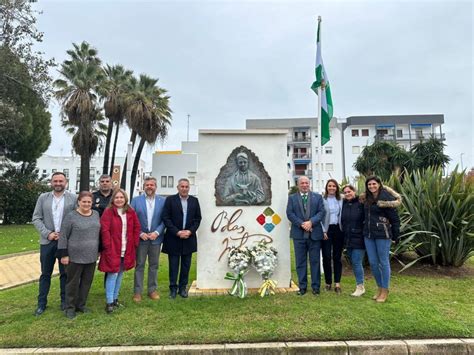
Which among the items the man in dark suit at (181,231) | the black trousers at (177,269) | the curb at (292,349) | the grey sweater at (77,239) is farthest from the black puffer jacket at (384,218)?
the grey sweater at (77,239)

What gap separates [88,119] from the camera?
19.1 m

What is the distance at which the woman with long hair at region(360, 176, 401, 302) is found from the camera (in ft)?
15.7

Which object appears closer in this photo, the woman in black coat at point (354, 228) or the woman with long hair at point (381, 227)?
the woman with long hair at point (381, 227)

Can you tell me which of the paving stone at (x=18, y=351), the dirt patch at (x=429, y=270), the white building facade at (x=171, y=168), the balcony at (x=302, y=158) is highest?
the balcony at (x=302, y=158)

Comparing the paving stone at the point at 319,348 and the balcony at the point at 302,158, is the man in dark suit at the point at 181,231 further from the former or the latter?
the balcony at the point at 302,158

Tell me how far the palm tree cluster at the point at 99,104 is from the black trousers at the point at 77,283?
14.3 metres

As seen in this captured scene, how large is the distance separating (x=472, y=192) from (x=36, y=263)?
10.5 m

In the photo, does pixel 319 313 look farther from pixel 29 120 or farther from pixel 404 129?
pixel 404 129

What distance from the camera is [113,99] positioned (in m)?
20.3

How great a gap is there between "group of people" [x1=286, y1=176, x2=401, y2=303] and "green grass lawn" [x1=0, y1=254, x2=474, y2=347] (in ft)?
1.19

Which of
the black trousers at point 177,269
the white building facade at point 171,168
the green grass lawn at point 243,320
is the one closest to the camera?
the green grass lawn at point 243,320

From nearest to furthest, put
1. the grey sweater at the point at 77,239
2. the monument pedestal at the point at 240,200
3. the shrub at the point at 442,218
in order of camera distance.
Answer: the grey sweater at the point at 77,239 < the monument pedestal at the point at 240,200 < the shrub at the point at 442,218

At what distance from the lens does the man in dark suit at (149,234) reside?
16.7 feet

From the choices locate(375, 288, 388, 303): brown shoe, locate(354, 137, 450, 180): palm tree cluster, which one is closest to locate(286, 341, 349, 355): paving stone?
locate(375, 288, 388, 303): brown shoe
